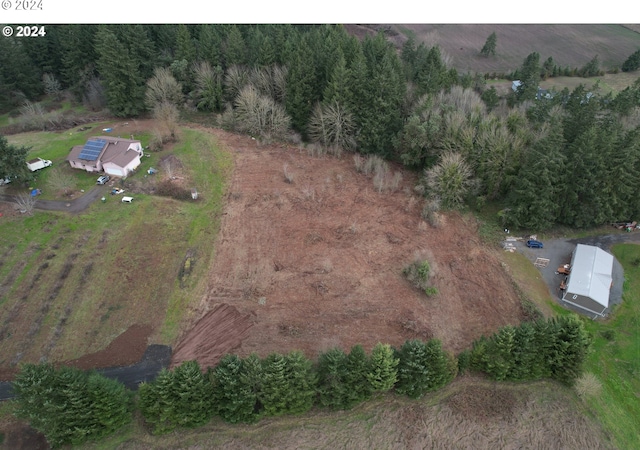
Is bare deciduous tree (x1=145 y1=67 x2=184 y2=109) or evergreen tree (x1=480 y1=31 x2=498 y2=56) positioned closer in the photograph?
bare deciduous tree (x1=145 y1=67 x2=184 y2=109)

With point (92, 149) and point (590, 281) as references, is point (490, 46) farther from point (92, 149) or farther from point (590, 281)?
point (92, 149)

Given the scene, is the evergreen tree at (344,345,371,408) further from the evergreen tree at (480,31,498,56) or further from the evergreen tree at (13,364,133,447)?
the evergreen tree at (480,31,498,56)

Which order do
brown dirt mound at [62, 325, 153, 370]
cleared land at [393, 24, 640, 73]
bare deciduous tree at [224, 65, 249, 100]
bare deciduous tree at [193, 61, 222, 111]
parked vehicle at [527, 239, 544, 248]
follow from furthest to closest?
1. cleared land at [393, 24, 640, 73]
2. bare deciduous tree at [193, 61, 222, 111]
3. bare deciduous tree at [224, 65, 249, 100]
4. parked vehicle at [527, 239, 544, 248]
5. brown dirt mound at [62, 325, 153, 370]

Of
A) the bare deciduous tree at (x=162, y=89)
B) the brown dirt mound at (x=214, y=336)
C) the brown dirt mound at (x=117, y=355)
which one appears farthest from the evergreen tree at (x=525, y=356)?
the bare deciduous tree at (x=162, y=89)

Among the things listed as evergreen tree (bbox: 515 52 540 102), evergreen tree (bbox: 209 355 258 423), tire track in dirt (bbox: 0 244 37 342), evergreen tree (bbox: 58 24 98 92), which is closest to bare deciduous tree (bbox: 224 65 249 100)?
evergreen tree (bbox: 58 24 98 92)

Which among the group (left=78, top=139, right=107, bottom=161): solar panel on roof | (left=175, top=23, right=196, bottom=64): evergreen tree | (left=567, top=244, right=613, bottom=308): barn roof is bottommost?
(left=78, top=139, right=107, bottom=161): solar panel on roof

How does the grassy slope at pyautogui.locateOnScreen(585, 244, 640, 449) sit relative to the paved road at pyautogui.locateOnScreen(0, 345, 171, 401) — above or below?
above

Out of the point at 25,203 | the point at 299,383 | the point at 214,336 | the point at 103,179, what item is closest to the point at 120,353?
the point at 214,336
